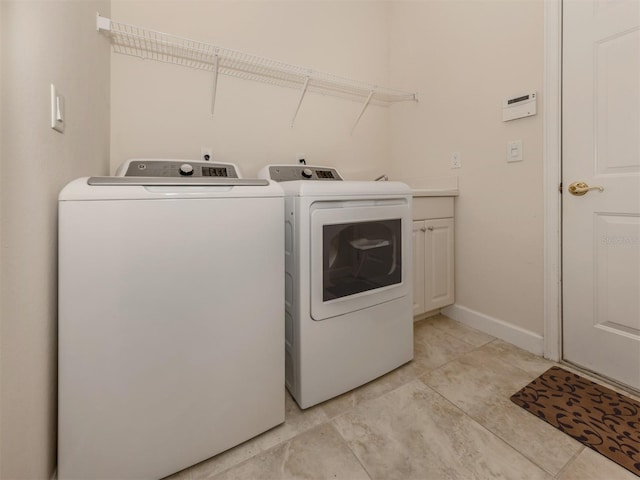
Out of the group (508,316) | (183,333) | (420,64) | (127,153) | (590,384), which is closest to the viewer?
(183,333)

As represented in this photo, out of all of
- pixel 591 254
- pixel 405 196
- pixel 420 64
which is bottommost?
pixel 591 254

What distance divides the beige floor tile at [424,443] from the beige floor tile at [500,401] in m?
0.06

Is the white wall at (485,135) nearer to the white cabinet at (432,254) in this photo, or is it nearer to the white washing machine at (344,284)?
the white cabinet at (432,254)

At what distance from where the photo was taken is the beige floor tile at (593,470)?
913 millimetres

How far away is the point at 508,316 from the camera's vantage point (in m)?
1.77

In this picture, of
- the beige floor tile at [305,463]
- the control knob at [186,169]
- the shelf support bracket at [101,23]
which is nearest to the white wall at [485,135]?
the beige floor tile at [305,463]

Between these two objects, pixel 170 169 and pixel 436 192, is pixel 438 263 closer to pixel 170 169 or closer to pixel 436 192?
pixel 436 192

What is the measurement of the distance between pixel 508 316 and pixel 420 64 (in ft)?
6.39

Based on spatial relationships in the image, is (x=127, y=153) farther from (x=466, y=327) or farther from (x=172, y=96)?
(x=466, y=327)

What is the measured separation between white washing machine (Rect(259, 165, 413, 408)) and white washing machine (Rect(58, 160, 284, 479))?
0.12 m

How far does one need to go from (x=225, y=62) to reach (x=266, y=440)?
2.01 meters

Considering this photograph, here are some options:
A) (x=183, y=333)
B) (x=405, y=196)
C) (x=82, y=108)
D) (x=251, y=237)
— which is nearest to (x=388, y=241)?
(x=405, y=196)

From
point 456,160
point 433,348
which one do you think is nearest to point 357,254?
point 433,348

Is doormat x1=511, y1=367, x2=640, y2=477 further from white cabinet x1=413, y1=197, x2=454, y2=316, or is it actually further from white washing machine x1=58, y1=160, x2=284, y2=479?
white washing machine x1=58, y1=160, x2=284, y2=479
